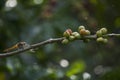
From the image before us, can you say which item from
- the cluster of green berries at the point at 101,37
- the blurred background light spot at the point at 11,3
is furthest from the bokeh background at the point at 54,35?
the cluster of green berries at the point at 101,37

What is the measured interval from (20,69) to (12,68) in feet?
0.17

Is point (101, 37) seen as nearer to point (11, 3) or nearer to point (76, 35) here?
point (76, 35)

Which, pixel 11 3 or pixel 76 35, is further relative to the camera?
pixel 11 3

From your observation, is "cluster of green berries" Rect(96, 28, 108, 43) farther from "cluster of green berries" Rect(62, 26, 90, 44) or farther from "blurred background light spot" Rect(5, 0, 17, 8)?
"blurred background light spot" Rect(5, 0, 17, 8)

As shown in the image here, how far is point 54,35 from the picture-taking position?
2.41 metres

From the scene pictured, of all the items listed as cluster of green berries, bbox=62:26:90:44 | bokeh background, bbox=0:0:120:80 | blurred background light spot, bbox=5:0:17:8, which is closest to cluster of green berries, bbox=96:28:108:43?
cluster of green berries, bbox=62:26:90:44

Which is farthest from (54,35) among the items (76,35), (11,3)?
(76,35)

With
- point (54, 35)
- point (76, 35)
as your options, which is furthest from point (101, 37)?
point (54, 35)

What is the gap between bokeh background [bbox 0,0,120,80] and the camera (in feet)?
6.64

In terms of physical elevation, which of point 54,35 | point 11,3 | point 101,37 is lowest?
point 101,37

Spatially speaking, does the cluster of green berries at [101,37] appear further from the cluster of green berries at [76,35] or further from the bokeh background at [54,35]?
the bokeh background at [54,35]

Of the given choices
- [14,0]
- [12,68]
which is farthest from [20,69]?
[14,0]

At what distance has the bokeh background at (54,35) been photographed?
2023 mm

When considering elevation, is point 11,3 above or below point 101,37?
above
